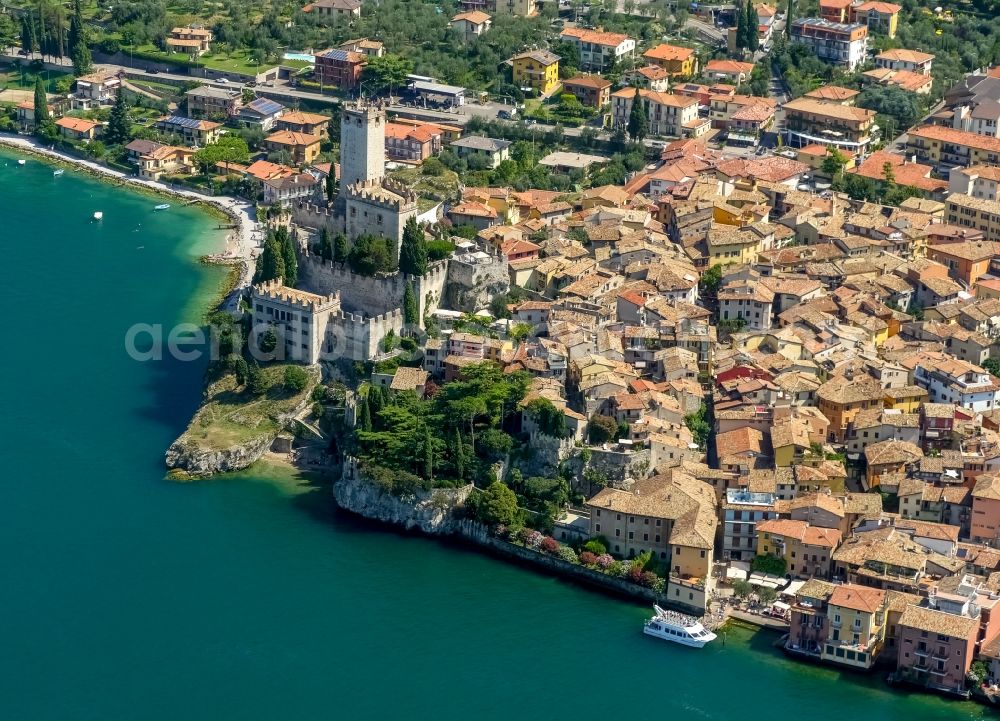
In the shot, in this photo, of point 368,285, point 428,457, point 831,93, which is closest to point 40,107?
point 368,285

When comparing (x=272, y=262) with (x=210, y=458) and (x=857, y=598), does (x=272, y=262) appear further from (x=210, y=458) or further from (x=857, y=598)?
(x=857, y=598)

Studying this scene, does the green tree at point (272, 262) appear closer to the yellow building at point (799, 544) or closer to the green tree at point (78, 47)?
the yellow building at point (799, 544)

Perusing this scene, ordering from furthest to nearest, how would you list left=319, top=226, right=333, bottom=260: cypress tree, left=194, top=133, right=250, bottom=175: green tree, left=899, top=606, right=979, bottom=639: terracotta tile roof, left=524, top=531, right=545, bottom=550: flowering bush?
1. left=194, top=133, right=250, bottom=175: green tree
2. left=319, top=226, right=333, bottom=260: cypress tree
3. left=524, top=531, right=545, bottom=550: flowering bush
4. left=899, top=606, right=979, bottom=639: terracotta tile roof

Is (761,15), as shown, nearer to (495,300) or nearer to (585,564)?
(495,300)

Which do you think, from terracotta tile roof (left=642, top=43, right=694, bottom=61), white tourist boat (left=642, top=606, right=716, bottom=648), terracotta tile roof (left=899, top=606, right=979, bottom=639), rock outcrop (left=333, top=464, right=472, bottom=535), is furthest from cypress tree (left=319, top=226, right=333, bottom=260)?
terracotta tile roof (left=642, top=43, right=694, bottom=61)

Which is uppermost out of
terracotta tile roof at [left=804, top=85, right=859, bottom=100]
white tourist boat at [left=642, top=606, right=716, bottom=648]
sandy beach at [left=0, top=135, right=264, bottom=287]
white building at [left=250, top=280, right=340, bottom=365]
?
terracotta tile roof at [left=804, top=85, right=859, bottom=100]

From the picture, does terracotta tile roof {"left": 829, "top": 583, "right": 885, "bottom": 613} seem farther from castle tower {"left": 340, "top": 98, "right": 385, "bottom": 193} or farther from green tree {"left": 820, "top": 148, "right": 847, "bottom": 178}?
green tree {"left": 820, "top": 148, "right": 847, "bottom": 178}

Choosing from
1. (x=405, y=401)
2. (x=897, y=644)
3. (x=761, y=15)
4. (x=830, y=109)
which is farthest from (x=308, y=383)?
(x=761, y=15)
